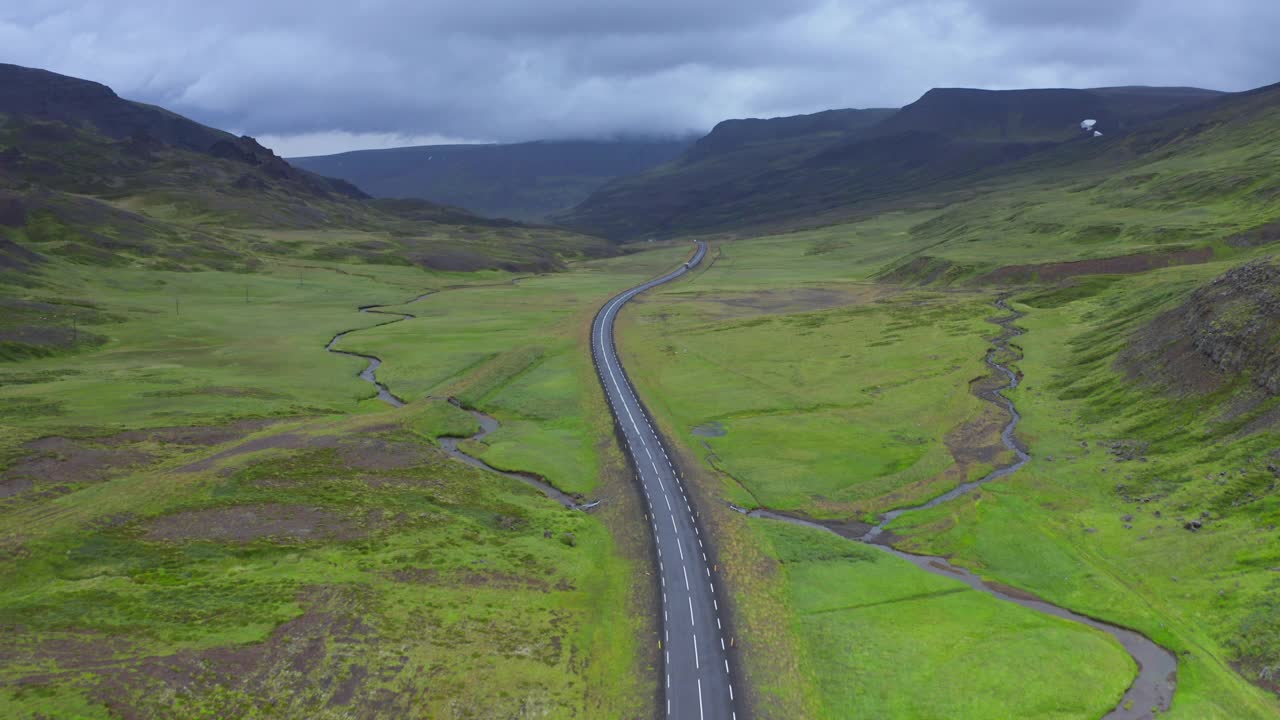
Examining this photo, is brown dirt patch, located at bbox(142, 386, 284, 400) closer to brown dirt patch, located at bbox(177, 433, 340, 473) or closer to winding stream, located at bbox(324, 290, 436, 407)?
winding stream, located at bbox(324, 290, 436, 407)

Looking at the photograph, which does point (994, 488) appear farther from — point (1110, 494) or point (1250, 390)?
point (1250, 390)

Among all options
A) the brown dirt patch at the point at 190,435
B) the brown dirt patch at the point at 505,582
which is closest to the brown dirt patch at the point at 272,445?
the brown dirt patch at the point at 190,435

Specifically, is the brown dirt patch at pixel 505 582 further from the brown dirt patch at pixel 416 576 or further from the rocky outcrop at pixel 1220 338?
the rocky outcrop at pixel 1220 338

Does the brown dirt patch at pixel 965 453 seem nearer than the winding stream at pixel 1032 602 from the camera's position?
No

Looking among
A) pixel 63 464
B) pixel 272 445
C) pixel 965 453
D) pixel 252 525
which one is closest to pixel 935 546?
pixel 965 453

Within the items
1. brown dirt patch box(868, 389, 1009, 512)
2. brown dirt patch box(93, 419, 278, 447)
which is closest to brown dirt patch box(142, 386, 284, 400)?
brown dirt patch box(93, 419, 278, 447)
